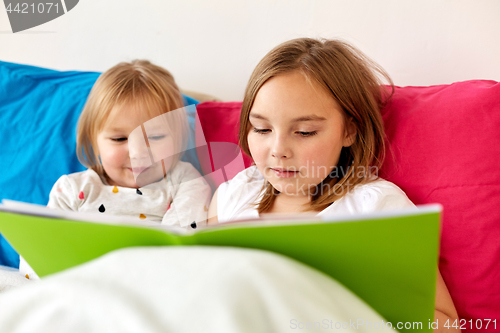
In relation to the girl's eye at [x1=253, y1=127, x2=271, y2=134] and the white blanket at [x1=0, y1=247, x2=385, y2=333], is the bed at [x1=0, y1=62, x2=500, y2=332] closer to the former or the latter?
the girl's eye at [x1=253, y1=127, x2=271, y2=134]

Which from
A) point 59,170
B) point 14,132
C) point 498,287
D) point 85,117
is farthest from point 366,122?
point 14,132

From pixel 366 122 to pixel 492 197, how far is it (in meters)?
0.29

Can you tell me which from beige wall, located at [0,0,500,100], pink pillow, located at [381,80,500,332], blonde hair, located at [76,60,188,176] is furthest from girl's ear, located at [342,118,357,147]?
blonde hair, located at [76,60,188,176]

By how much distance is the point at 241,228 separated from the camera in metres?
0.49

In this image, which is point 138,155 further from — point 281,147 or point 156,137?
point 281,147

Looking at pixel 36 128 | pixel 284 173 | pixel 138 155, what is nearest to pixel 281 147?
pixel 284 173

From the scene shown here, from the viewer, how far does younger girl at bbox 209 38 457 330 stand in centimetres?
81

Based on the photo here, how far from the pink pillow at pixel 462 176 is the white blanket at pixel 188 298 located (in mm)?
399

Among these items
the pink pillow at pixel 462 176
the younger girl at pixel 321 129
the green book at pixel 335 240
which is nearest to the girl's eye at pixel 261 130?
the younger girl at pixel 321 129

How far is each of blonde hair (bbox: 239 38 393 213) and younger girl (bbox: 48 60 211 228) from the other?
24cm

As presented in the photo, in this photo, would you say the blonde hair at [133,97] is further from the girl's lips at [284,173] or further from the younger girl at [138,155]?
the girl's lips at [284,173]

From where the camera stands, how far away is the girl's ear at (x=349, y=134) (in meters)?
0.88

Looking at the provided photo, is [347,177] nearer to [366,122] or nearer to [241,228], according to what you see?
[366,122]

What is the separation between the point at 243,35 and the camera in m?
1.25
